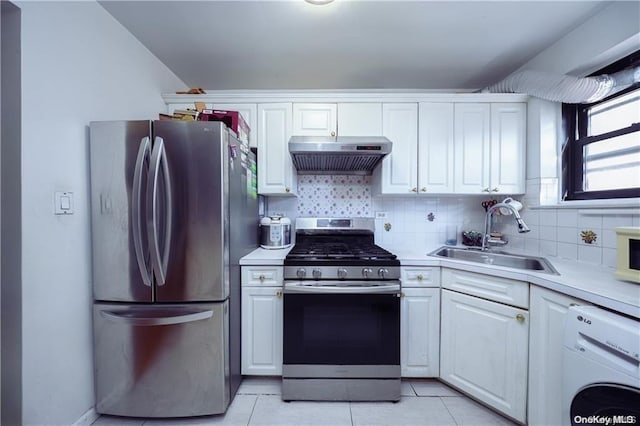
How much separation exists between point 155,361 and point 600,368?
2.08 m

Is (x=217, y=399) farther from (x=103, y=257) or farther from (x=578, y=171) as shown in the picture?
→ (x=578, y=171)

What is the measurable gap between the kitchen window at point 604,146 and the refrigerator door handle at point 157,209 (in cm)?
274

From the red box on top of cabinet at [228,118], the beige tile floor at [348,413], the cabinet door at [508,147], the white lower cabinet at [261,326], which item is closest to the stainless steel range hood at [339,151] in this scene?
the red box on top of cabinet at [228,118]

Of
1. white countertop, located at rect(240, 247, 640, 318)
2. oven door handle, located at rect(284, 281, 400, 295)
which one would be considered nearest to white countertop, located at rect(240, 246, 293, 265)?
white countertop, located at rect(240, 247, 640, 318)

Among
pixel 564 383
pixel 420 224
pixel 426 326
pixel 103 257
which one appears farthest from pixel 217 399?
pixel 420 224

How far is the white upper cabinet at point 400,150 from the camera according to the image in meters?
2.02

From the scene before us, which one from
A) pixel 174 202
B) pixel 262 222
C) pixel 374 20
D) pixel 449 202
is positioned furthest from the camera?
pixel 449 202

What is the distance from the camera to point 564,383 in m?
1.03

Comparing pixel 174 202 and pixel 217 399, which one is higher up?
pixel 174 202

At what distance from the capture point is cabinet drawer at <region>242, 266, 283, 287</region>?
65.6 inches

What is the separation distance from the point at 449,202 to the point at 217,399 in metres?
2.43

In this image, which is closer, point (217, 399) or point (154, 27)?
point (217, 399)

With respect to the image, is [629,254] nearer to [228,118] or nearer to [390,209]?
[390,209]

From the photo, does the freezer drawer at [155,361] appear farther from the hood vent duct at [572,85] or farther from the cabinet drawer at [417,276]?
the hood vent duct at [572,85]
